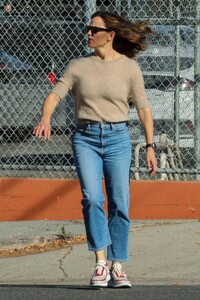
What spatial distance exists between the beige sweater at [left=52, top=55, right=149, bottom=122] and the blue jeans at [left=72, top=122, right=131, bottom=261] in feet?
0.27

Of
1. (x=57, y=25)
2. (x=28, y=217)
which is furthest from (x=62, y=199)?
(x=57, y=25)

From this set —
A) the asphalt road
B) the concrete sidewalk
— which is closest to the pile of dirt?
the concrete sidewalk

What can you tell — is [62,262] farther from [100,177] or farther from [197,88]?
[197,88]

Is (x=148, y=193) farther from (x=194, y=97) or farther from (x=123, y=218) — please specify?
(x=123, y=218)

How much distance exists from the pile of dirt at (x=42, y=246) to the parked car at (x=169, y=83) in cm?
144

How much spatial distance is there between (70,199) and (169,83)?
4.66 feet

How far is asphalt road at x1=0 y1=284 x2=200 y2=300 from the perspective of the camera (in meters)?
6.16

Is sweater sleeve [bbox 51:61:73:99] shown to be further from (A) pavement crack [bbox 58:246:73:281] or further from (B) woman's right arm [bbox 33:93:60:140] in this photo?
(A) pavement crack [bbox 58:246:73:281]

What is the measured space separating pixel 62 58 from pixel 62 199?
1398mm

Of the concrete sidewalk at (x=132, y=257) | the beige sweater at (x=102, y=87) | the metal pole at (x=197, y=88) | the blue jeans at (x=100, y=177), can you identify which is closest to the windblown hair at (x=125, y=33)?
the beige sweater at (x=102, y=87)

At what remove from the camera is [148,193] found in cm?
880

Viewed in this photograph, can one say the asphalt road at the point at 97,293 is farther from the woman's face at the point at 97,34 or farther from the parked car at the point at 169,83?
the parked car at the point at 169,83

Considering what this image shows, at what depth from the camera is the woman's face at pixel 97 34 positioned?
6387 mm

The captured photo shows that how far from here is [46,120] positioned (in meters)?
6.14
